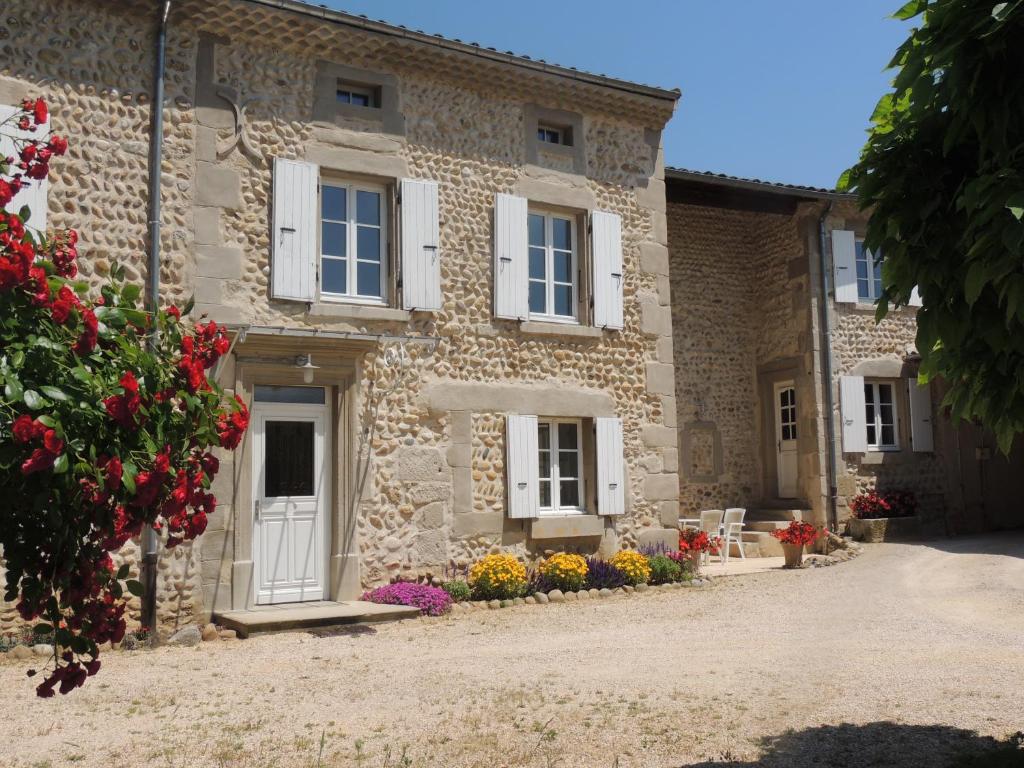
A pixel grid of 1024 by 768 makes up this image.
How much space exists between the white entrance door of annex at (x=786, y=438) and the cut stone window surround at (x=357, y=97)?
7377 millimetres

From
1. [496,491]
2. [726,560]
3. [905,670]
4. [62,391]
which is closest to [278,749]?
[62,391]

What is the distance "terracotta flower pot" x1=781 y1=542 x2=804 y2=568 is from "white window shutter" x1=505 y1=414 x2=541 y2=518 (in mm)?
3414

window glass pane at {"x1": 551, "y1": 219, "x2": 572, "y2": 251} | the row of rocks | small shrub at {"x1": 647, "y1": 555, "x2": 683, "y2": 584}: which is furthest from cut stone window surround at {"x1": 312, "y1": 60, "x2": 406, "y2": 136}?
small shrub at {"x1": 647, "y1": 555, "x2": 683, "y2": 584}

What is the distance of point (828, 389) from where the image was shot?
1315cm

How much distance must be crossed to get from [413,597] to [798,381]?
741 cm

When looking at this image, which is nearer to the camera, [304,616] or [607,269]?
[304,616]

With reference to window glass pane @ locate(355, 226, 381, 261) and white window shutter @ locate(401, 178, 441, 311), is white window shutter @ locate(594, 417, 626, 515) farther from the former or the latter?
window glass pane @ locate(355, 226, 381, 261)

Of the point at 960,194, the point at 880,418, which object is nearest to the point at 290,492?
the point at 960,194

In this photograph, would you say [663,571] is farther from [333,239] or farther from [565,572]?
[333,239]

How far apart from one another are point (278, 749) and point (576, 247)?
22.8 ft

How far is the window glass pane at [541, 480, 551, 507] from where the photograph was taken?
9828 mm

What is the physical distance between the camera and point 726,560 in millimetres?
12164

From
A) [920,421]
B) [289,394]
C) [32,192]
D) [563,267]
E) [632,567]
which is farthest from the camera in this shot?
[920,421]

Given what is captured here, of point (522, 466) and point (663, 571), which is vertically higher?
point (522, 466)
